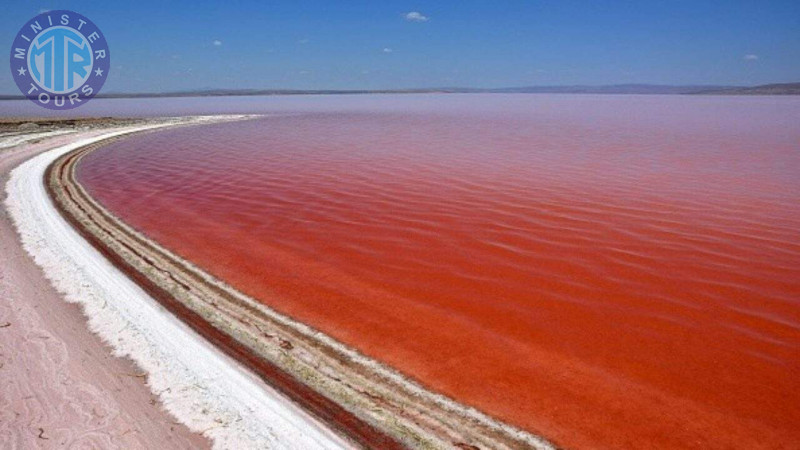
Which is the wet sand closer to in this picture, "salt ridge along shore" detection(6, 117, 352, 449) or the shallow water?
"salt ridge along shore" detection(6, 117, 352, 449)

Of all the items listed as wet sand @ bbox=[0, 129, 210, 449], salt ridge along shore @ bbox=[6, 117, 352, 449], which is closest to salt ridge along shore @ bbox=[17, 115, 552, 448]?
salt ridge along shore @ bbox=[6, 117, 352, 449]

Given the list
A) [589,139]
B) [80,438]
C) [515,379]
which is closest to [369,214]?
[515,379]

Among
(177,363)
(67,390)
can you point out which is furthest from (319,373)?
(67,390)

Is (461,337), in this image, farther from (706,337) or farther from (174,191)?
(174,191)

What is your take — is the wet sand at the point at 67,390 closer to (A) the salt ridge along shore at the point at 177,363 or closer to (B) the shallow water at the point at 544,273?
(A) the salt ridge along shore at the point at 177,363

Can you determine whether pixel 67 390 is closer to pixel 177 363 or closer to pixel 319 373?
pixel 177 363
